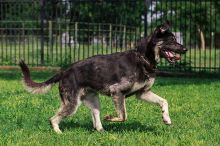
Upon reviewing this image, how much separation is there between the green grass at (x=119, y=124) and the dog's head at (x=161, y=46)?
44.0 inches

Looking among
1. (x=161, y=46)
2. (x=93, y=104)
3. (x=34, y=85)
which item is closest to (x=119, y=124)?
(x=93, y=104)

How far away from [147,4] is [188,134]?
44.8ft

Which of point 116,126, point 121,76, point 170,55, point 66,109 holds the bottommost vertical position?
point 116,126

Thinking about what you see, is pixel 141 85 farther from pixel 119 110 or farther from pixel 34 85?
pixel 34 85

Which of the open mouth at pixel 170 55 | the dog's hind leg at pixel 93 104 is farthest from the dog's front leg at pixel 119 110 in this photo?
the open mouth at pixel 170 55

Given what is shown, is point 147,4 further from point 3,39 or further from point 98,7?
point 3,39

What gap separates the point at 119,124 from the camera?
28.8 ft

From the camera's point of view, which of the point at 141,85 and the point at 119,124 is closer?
the point at 141,85

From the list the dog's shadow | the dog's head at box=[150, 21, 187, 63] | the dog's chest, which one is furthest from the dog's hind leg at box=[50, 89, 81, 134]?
the dog's head at box=[150, 21, 187, 63]

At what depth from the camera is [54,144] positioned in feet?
22.8

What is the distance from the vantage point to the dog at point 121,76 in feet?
25.5

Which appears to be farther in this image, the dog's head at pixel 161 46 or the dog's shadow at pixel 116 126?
the dog's shadow at pixel 116 126

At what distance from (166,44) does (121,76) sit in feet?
2.65

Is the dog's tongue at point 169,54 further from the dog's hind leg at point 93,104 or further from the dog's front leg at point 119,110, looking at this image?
the dog's hind leg at point 93,104
